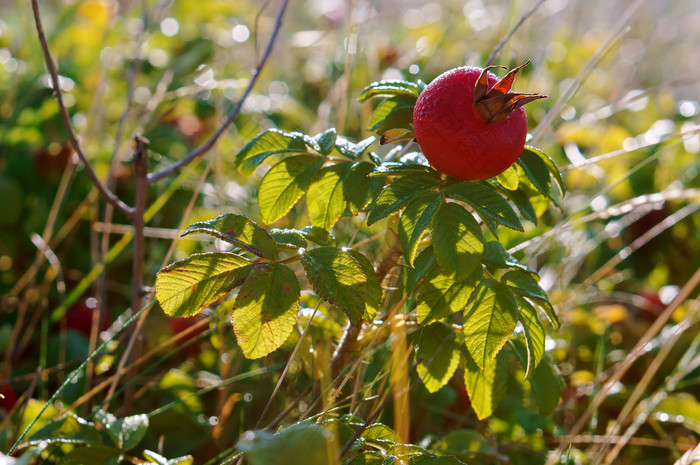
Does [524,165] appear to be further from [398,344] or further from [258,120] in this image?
[258,120]

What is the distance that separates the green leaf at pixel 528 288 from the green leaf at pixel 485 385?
0.11 meters

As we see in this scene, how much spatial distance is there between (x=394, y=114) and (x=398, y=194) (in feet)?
0.47

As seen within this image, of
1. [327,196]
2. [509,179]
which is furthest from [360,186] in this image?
[509,179]

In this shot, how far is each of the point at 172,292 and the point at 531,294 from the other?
1.22 feet

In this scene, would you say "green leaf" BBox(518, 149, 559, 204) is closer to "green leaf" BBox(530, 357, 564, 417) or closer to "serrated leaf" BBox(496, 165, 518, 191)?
"serrated leaf" BBox(496, 165, 518, 191)

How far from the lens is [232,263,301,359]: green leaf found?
65cm

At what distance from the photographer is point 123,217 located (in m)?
1.61

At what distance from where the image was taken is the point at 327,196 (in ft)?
2.54

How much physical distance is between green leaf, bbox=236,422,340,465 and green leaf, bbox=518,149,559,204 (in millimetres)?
364

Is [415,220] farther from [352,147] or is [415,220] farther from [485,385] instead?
[485,385]

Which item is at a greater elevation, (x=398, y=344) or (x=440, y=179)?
(x=440, y=179)

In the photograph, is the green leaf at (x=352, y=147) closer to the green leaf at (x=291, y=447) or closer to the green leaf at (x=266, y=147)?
the green leaf at (x=266, y=147)

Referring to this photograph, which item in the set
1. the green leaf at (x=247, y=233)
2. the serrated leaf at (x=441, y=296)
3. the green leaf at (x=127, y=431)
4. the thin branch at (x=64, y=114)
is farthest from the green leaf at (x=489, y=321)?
the thin branch at (x=64, y=114)

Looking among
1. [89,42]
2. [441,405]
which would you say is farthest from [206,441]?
[89,42]
